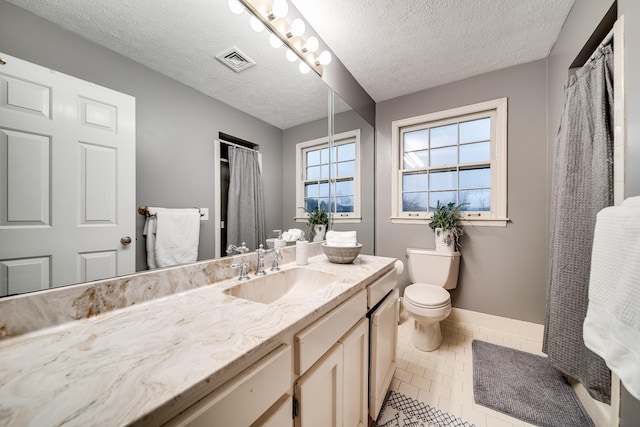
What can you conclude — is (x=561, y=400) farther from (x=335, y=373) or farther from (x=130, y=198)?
(x=130, y=198)

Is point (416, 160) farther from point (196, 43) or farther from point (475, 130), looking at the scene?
point (196, 43)

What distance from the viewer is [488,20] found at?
1.53 meters

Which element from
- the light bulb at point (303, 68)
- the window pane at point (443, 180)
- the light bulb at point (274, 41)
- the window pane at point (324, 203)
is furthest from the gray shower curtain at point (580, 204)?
the light bulb at point (274, 41)

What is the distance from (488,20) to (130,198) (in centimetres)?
234

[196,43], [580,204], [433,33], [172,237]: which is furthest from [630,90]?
[172,237]

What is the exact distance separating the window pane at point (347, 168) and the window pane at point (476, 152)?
42.2 inches

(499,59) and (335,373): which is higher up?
(499,59)

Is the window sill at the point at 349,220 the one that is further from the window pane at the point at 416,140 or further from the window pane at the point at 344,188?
the window pane at the point at 416,140

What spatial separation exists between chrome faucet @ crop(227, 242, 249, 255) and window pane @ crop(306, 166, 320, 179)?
727 mm

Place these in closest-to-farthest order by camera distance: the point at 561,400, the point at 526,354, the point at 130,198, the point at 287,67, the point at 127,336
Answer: the point at 127,336 → the point at 130,198 → the point at 561,400 → the point at 287,67 → the point at 526,354

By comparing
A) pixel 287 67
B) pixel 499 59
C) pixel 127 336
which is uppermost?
pixel 499 59

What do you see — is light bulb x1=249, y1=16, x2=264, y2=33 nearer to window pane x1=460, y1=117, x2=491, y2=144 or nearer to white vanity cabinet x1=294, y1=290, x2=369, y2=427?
white vanity cabinet x1=294, y1=290, x2=369, y2=427

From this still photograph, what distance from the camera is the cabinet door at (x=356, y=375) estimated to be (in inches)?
35.5

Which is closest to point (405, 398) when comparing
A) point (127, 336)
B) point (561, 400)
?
point (561, 400)
